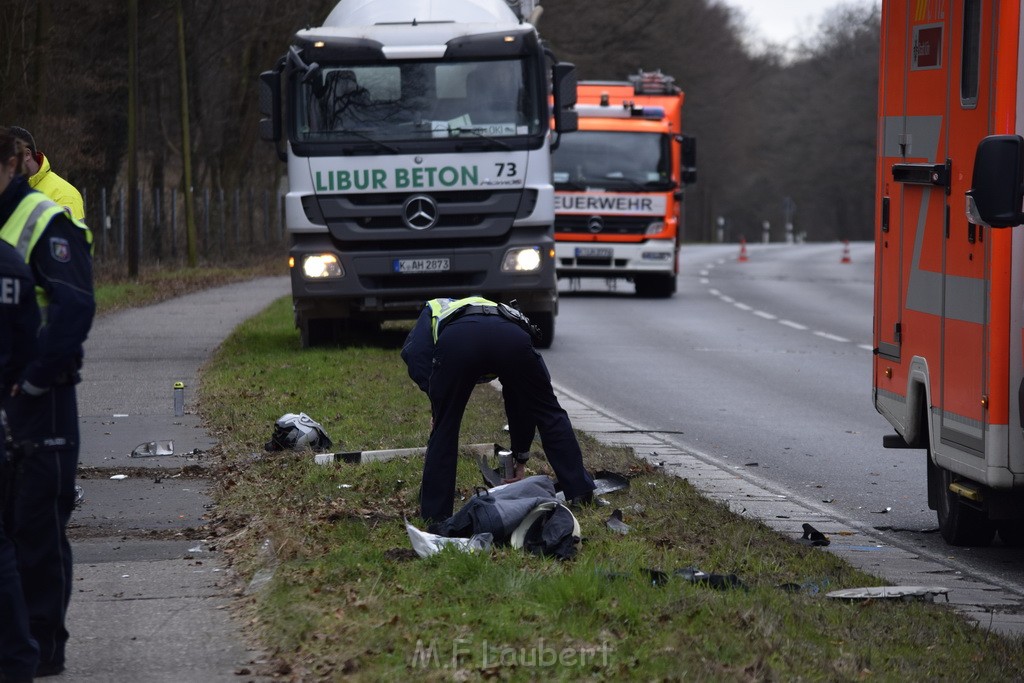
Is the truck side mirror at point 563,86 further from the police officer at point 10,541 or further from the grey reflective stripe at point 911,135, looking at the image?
the police officer at point 10,541

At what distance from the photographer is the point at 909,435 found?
8.09 metres

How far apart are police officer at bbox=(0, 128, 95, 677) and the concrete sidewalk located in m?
0.32

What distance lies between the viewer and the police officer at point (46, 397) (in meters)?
5.03

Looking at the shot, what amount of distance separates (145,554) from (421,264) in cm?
874

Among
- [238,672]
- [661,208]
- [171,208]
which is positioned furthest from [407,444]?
[171,208]

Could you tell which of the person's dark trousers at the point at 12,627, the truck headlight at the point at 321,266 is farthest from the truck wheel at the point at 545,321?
the person's dark trousers at the point at 12,627

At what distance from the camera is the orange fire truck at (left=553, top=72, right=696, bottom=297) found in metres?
26.3

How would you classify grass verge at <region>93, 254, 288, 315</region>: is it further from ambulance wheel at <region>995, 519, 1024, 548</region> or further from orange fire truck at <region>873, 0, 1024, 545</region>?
ambulance wheel at <region>995, 519, 1024, 548</region>

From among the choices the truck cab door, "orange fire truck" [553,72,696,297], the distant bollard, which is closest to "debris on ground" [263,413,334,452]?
the distant bollard

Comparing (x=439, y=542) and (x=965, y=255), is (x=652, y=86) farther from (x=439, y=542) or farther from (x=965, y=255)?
(x=439, y=542)

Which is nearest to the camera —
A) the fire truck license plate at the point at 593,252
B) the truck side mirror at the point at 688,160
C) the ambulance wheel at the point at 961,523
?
the ambulance wheel at the point at 961,523

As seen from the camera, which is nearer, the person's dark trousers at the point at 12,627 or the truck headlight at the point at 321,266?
the person's dark trousers at the point at 12,627

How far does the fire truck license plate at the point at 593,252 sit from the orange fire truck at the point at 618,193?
16 mm

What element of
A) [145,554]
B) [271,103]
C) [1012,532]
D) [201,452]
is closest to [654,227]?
[271,103]
